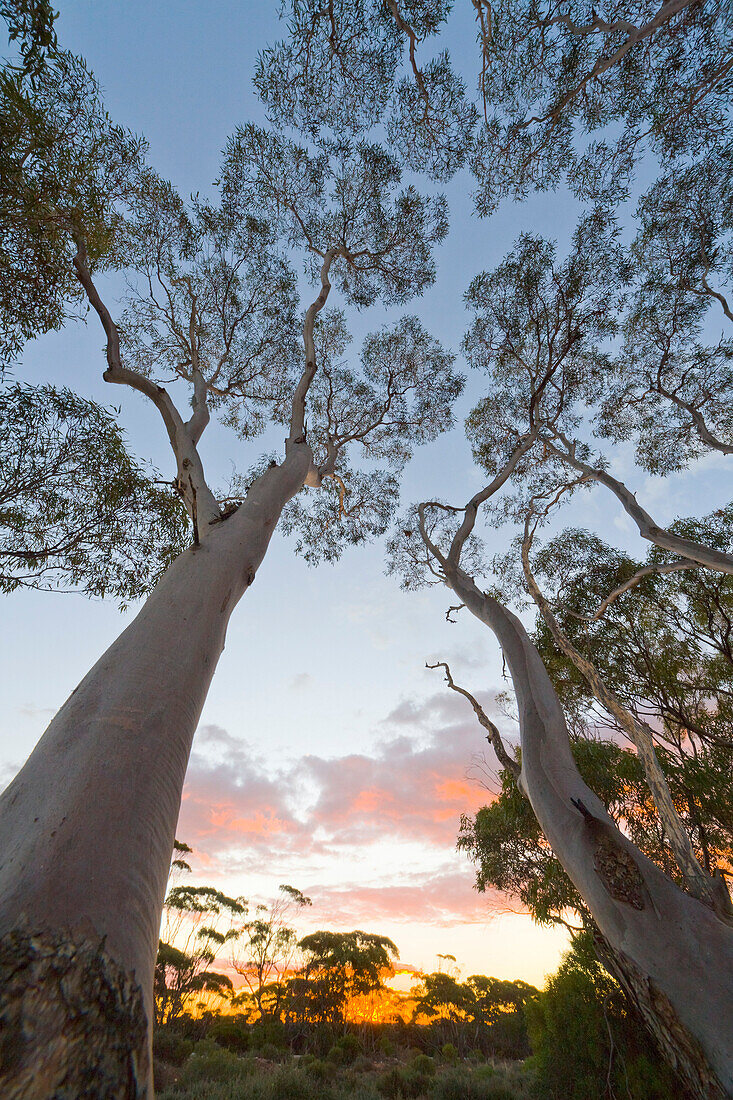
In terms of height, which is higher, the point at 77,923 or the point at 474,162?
the point at 474,162

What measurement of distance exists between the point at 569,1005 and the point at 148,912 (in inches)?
252

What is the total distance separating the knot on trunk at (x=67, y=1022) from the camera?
26.8 inches

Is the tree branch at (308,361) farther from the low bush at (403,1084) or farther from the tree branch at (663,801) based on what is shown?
the low bush at (403,1084)

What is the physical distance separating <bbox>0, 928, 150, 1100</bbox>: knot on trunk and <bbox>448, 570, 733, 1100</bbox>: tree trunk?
2.55 m

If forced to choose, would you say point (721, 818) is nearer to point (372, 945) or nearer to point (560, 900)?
point (560, 900)

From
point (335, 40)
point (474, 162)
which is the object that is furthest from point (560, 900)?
point (335, 40)

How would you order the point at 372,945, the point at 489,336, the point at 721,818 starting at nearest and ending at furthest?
1. the point at 721,818
2. the point at 489,336
3. the point at 372,945

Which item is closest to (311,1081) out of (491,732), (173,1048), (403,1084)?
(403,1084)

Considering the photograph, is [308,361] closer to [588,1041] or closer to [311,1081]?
[588,1041]

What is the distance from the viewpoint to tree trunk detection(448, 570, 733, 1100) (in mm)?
2062

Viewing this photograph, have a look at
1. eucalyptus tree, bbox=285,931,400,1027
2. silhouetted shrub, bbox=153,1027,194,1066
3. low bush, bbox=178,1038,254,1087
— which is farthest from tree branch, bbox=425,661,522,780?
eucalyptus tree, bbox=285,931,400,1027

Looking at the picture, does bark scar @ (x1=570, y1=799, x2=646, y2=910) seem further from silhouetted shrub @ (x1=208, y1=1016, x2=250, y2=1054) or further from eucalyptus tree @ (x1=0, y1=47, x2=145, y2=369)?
silhouetted shrub @ (x1=208, y1=1016, x2=250, y2=1054)

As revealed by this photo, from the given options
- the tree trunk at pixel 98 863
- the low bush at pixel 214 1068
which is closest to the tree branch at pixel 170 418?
the tree trunk at pixel 98 863

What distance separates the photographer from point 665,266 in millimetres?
6785
